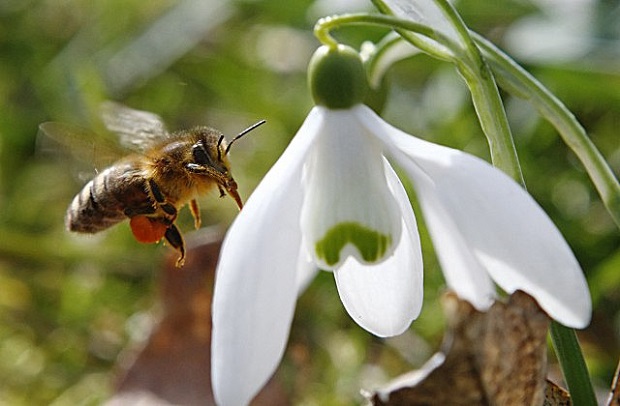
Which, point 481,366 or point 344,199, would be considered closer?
point 344,199

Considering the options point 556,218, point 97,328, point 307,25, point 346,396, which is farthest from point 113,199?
point 307,25

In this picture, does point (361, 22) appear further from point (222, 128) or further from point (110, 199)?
point (222, 128)

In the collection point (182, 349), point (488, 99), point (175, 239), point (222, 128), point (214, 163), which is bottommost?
point (222, 128)

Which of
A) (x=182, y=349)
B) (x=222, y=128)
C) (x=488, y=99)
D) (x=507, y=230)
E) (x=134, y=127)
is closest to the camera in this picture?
(x=507, y=230)

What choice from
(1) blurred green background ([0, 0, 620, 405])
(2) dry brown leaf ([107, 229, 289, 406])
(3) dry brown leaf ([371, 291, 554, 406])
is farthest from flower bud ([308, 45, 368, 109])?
(2) dry brown leaf ([107, 229, 289, 406])

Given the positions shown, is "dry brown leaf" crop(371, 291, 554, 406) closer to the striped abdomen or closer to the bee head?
the bee head

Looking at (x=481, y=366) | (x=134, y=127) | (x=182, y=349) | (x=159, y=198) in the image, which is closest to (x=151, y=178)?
(x=159, y=198)

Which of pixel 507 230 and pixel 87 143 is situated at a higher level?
pixel 507 230

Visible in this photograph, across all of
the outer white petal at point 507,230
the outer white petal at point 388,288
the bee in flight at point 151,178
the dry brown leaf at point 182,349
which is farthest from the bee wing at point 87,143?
the dry brown leaf at point 182,349
